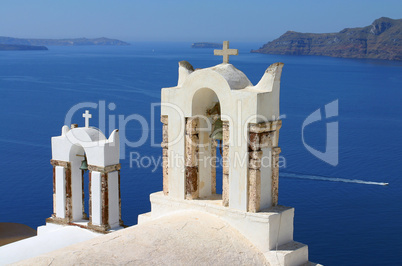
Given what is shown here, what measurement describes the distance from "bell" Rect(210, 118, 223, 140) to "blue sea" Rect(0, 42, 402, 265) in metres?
12.6

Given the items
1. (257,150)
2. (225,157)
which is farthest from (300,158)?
(257,150)

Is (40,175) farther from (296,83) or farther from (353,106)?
(296,83)

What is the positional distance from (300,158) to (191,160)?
26155mm

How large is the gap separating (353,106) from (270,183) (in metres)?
49.3

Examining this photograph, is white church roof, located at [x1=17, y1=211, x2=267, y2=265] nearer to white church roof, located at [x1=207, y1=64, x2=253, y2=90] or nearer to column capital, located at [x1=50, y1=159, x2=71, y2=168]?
white church roof, located at [x1=207, y1=64, x2=253, y2=90]

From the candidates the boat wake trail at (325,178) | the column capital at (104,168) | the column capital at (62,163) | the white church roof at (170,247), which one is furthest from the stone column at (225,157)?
the boat wake trail at (325,178)

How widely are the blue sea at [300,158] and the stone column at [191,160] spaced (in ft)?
41.0

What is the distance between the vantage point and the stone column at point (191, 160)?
32.5ft

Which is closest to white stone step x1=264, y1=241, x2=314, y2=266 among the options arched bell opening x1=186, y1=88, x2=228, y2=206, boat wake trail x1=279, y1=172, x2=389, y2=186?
arched bell opening x1=186, y1=88, x2=228, y2=206

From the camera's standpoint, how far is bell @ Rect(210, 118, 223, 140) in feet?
32.9

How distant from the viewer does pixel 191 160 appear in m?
9.98

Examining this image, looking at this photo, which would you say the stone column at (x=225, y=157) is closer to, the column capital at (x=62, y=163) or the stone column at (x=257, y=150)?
the stone column at (x=257, y=150)

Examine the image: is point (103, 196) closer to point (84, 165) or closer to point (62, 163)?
point (84, 165)

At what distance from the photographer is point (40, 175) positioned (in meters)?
31.7
